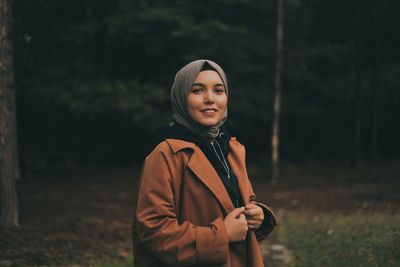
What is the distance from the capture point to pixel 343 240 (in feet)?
21.1

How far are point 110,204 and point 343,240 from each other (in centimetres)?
572

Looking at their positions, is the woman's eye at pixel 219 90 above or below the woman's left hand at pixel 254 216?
above

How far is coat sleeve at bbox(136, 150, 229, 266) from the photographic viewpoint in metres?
1.94

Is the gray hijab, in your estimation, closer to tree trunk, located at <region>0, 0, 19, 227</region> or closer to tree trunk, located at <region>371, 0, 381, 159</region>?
tree trunk, located at <region>0, 0, 19, 227</region>

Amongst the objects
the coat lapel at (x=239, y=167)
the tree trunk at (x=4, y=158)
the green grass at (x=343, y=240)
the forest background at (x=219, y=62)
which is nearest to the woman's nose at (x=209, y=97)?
the coat lapel at (x=239, y=167)

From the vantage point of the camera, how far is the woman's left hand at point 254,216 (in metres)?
2.15

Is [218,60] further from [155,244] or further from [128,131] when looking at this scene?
[155,244]

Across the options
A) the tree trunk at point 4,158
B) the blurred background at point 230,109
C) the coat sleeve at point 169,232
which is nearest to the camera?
the coat sleeve at point 169,232

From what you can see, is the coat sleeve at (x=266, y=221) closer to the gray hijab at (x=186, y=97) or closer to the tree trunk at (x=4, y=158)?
the gray hijab at (x=186, y=97)

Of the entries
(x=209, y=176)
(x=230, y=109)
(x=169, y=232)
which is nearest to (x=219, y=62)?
(x=230, y=109)

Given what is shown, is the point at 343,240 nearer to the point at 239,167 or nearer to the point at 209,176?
the point at 239,167

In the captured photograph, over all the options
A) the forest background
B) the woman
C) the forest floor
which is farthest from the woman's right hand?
the forest background

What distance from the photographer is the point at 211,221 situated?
2104 millimetres

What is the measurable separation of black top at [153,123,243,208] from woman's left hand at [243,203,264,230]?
95mm
